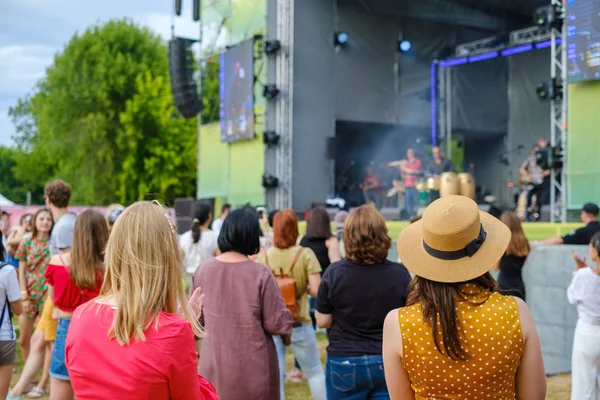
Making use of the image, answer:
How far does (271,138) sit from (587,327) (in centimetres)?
1264

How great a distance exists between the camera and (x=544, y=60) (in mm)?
19984

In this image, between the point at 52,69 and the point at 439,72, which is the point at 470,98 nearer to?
the point at 439,72

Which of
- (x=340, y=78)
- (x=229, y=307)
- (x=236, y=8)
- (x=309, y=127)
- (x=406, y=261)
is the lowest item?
(x=229, y=307)

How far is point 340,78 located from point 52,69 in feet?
71.8

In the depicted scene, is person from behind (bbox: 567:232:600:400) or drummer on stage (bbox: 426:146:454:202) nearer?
person from behind (bbox: 567:232:600:400)

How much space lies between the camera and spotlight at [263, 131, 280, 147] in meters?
16.8

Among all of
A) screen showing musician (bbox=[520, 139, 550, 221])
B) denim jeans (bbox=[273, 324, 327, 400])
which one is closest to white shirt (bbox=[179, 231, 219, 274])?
denim jeans (bbox=[273, 324, 327, 400])

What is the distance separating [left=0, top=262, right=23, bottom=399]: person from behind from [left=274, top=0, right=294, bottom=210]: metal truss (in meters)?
13.0

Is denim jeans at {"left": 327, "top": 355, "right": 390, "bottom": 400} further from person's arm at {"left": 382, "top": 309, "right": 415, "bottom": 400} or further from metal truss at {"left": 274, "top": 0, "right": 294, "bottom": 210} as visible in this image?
metal truss at {"left": 274, "top": 0, "right": 294, "bottom": 210}

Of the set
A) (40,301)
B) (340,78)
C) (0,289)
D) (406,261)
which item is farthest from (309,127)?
(406,261)

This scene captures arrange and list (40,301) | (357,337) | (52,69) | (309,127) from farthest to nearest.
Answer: (52,69) < (309,127) < (40,301) < (357,337)

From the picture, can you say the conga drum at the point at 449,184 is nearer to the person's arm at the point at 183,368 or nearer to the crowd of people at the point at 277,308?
the crowd of people at the point at 277,308

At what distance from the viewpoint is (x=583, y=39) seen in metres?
11.4

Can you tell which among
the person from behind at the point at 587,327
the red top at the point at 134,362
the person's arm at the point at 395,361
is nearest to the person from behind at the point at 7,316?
the red top at the point at 134,362
